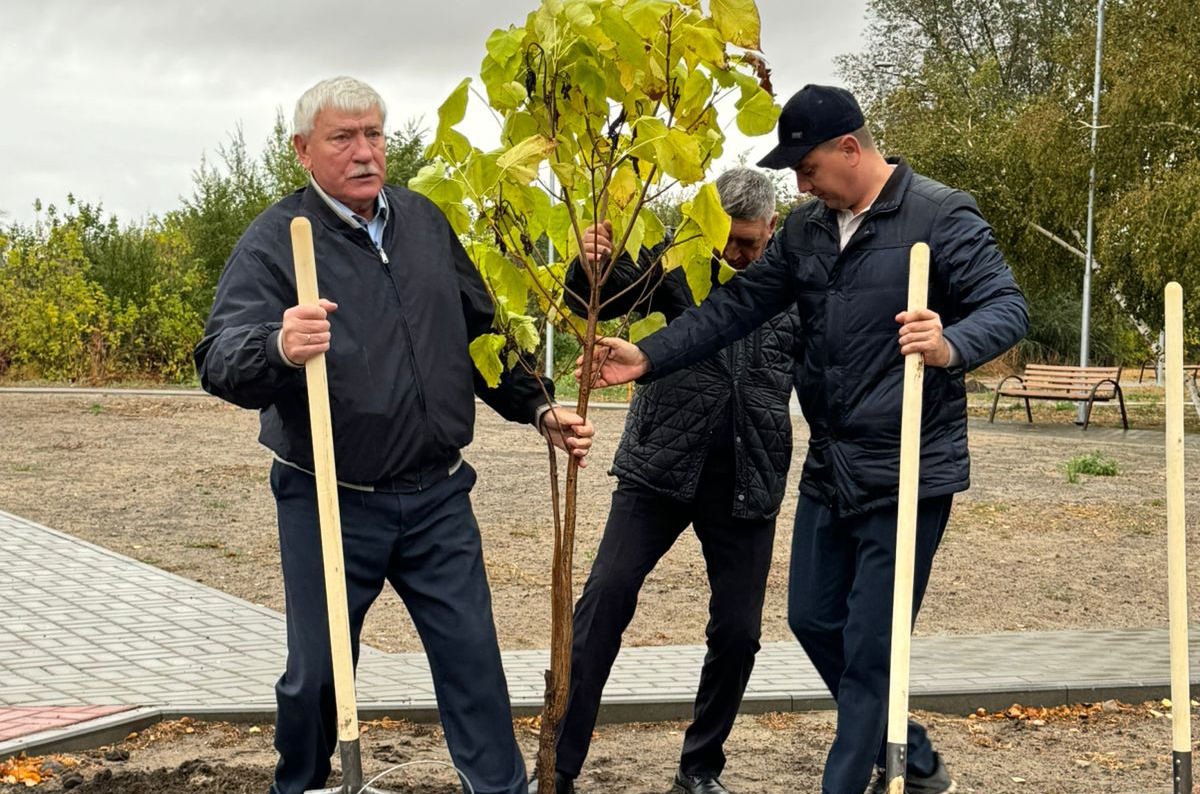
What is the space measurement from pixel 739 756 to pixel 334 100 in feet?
9.98

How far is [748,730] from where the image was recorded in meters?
5.92

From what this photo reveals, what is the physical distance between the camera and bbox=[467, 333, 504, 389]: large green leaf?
3932 mm

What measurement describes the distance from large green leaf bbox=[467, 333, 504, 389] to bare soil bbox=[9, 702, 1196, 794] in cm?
152

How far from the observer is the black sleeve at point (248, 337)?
3.46 metres

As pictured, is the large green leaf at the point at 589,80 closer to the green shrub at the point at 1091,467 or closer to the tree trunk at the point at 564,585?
the tree trunk at the point at 564,585

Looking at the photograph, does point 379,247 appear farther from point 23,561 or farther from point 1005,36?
point 1005,36

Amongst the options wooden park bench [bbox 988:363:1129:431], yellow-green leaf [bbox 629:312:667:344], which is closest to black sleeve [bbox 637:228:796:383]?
yellow-green leaf [bbox 629:312:667:344]

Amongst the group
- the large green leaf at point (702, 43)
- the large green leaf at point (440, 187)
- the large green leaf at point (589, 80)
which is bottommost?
the large green leaf at point (440, 187)

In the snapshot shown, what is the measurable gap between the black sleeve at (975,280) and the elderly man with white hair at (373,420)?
43.6 inches

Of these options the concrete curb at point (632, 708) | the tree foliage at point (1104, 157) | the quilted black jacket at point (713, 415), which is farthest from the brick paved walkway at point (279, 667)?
the tree foliage at point (1104, 157)

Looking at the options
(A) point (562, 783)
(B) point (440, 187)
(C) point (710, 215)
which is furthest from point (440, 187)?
(A) point (562, 783)

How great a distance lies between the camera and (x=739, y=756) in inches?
218

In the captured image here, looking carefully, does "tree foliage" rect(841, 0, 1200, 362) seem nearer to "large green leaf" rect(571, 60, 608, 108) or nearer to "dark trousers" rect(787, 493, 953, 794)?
"dark trousers" rect(787, 493, 953, 794)

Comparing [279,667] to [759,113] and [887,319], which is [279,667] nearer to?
[887,319]
